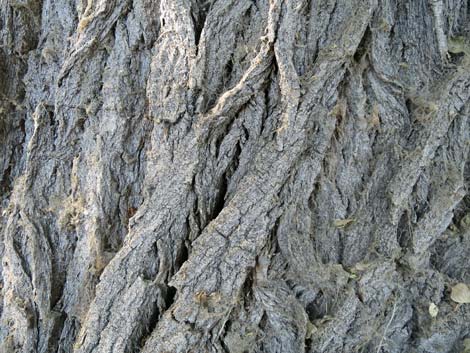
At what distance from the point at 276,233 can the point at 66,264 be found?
0.65m

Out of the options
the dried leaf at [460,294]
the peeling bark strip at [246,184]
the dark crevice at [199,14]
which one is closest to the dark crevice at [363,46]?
the peeling bark strip at [246,184]

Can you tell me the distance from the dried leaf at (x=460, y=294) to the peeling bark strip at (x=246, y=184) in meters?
0.03

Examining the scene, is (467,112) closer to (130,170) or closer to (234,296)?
(234,296)

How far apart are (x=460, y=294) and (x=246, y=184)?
72cm

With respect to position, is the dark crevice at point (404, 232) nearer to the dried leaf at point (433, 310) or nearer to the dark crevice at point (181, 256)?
the dried leaf at point (433, 310)

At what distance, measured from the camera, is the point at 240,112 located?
1339 millimetres

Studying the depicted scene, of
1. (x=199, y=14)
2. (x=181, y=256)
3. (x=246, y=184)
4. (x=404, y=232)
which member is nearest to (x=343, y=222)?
(x=404, y=232)

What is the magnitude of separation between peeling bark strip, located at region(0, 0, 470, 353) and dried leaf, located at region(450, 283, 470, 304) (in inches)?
1.1

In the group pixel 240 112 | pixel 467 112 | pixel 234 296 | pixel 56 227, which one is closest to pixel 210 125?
pixel 240 112

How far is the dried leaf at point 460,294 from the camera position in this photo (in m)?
1.41

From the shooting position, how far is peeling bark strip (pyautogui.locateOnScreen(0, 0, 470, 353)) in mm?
1304

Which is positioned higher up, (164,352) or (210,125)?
(210,125)

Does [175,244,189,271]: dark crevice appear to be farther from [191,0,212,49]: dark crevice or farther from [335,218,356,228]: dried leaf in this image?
[191,0,212,49]: dark crevice

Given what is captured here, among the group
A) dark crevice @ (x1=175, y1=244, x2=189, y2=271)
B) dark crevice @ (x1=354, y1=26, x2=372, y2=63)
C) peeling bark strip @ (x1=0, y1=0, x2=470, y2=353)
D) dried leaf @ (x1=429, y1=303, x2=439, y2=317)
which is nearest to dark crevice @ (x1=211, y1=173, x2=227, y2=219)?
peeling bark strip @ (x1=0, y1=0, x2=470, y2=353)
